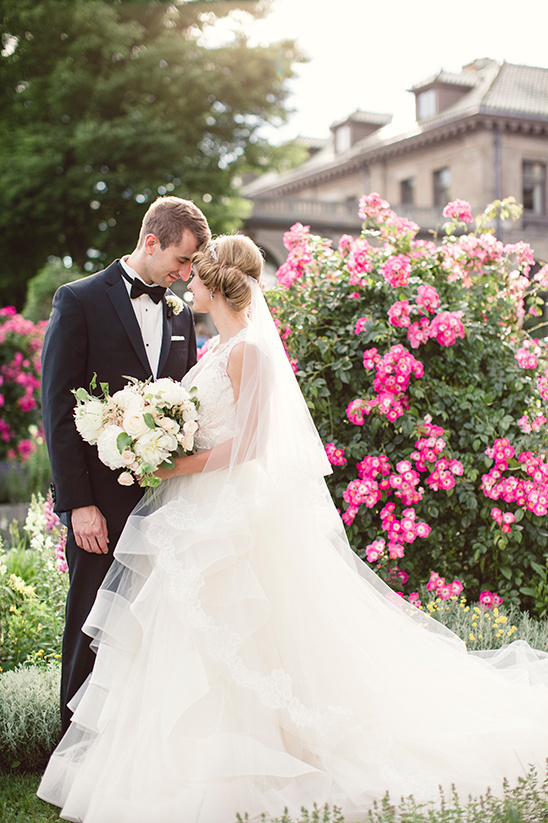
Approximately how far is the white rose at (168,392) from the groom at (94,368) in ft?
0.97

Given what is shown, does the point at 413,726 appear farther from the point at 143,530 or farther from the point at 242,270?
the point at 242,270

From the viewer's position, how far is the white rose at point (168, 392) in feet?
9.28

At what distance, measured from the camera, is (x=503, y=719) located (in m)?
3.02

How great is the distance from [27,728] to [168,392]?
1.70 metres

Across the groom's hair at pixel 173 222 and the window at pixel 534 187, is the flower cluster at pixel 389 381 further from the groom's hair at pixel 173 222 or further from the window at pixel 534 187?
the window at pixel 534 187

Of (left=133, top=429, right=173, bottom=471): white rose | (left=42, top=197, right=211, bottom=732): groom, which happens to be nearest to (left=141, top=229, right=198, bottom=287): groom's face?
(left=42, top=197, right=211, bottom=732): groom

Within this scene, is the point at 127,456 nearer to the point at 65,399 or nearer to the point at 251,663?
the point at 65,399

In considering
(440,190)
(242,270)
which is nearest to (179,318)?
(242,270)

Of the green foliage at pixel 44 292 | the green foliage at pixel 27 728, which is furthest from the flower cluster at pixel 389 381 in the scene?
the green foliage at pixel 44 292

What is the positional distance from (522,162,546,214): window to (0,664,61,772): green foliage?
27894mm

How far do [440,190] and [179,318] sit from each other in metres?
27.0

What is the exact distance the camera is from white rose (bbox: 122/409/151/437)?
276 cm

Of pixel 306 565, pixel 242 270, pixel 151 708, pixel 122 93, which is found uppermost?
pixel 122 93

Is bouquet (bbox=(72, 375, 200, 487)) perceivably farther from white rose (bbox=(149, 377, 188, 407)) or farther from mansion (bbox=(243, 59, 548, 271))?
mansion (bbox=(243, 59, 548, 271))
